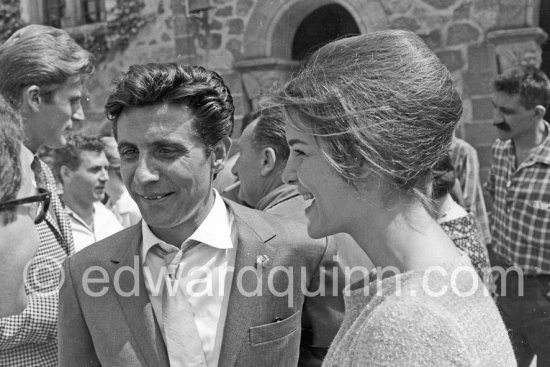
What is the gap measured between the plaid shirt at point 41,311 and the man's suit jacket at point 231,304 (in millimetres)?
475

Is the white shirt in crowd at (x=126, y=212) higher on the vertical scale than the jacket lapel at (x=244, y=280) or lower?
lower

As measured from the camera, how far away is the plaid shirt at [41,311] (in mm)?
2510

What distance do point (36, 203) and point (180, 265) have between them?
45cm

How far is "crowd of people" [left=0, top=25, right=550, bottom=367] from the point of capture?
143cm

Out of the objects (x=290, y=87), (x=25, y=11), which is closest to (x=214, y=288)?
(x=290, y=87)

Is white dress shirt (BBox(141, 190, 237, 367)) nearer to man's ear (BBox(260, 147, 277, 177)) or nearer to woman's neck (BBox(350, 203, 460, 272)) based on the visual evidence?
woman's neck (BBox(350, 203, 460, 272))

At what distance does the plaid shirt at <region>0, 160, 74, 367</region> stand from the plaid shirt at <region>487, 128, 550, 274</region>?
2.65 m

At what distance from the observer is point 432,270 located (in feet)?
4.62

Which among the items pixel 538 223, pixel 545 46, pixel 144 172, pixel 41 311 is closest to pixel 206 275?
pixel 144 172

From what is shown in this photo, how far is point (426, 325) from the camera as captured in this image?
1.28m

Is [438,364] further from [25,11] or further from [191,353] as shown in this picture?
[25,11]

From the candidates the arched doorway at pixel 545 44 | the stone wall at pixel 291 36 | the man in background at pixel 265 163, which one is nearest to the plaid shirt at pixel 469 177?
the stone wall at pixel 291 36

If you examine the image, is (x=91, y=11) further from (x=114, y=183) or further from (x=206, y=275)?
(x=206, y=275)

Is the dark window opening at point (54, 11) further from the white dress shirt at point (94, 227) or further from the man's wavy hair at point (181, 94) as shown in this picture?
the man's wavy hair at point (181, 94)
